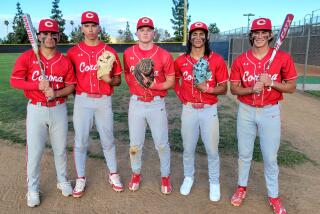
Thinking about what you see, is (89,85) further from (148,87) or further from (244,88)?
(244,88)

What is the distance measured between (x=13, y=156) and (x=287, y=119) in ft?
20.1

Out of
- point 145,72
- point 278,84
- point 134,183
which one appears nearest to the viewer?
point 278,84

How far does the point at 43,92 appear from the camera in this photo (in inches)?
151

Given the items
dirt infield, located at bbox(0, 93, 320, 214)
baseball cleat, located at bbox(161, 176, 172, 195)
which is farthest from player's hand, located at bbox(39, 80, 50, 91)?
baseball cleat, located at bbox(161, 176, 172, 195)

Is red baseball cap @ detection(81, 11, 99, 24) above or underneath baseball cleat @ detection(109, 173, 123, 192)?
above

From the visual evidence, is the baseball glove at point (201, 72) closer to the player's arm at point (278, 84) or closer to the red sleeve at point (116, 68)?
the player's arm at point (278, 84)

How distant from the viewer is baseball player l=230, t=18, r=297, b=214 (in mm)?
3633

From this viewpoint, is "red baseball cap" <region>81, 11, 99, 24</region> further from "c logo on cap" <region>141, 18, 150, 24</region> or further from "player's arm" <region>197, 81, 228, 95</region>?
"player's arm" <region>197, 81, 228, 95</region>

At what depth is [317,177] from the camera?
4.79 m

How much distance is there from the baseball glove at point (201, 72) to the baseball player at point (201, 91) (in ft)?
0.11

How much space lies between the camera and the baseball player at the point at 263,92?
11.9 ft

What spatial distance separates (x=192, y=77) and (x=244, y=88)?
24.2 inches

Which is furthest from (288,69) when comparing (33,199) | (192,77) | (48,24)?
(33,199)

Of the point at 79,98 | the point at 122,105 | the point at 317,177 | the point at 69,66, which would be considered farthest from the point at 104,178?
the point at 122,105
